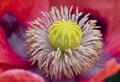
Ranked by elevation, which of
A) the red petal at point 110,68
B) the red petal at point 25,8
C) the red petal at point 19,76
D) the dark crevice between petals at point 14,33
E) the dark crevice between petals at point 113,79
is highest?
the red petal at point 25,8

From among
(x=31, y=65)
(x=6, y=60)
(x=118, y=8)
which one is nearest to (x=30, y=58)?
(x=31, y=65)

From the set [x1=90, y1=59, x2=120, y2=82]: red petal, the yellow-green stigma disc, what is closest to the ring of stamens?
the yellow-green stigma disc

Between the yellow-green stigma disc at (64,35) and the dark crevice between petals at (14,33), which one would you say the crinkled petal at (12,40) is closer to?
the dark crevice between petals at (14,33)

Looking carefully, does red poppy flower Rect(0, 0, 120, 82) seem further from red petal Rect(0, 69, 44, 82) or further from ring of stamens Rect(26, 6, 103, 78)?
red petal Rect(0, 69, 44, 82)

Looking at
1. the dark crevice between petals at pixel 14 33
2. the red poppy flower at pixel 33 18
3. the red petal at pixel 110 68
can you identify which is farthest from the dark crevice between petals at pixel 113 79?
the red petal at pixel 110 68

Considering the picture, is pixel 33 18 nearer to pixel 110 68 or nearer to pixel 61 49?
pixel 61 49

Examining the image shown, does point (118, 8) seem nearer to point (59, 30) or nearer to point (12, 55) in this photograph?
point (59, 30)

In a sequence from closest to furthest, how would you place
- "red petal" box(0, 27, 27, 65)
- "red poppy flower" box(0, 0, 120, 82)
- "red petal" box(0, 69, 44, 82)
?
"red petal" box(0, 69, 44, 82) → "red petal" box(0, 27, 27, 65) → "red poppy flower" box(0, 0, 120, 82)
